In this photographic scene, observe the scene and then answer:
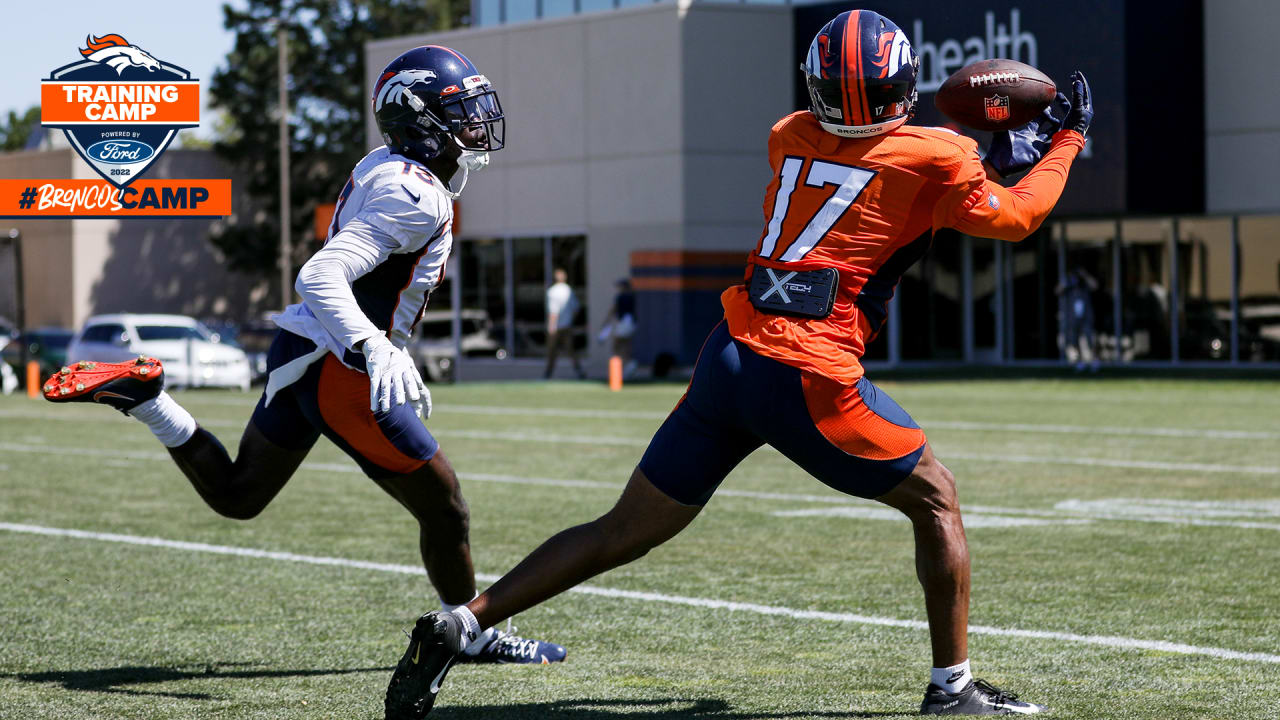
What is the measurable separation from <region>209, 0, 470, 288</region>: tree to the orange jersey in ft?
161

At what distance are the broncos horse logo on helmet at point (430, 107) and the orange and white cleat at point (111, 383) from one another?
1.05 metres

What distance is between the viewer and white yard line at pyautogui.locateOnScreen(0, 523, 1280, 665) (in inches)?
226

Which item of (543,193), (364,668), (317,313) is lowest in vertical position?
(364,668)

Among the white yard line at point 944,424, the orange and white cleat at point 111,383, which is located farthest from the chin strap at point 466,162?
the white yard line at point 944,424

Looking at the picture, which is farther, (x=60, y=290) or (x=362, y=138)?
(x=362, y=138)

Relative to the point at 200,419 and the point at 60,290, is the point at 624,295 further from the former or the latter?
the point at 60,290

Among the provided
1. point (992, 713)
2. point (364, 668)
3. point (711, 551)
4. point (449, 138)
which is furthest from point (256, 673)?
point (711, 551)

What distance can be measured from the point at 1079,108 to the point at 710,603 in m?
2.78

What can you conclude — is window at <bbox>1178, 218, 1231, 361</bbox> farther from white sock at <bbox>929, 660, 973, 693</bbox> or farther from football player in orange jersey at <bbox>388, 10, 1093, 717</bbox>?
white sock at <bbox>929, 660, 973, 693</bbox>

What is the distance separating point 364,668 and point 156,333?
2637 cm

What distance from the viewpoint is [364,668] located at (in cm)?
559

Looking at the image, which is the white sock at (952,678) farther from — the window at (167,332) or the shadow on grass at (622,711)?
the window at (167,332)

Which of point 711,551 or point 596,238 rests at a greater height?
point 596,238

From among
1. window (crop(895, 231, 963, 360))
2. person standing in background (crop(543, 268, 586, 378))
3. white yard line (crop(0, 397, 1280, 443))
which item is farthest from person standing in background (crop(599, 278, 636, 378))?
white yard line (crop(0, 397, 1280, 443))
